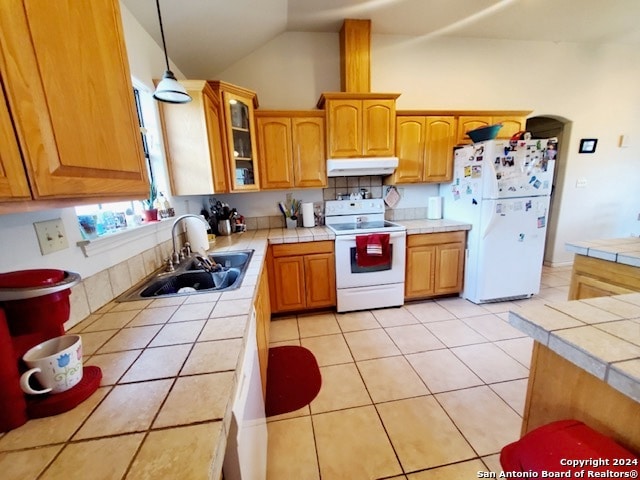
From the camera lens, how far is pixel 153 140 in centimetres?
186

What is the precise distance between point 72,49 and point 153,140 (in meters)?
1.39

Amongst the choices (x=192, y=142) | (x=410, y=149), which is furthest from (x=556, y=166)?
(x=192, y=142)

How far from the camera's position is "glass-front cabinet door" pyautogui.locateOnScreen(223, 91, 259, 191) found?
89.3 inches

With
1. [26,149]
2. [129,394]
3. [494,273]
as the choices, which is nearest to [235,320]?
[129,394]

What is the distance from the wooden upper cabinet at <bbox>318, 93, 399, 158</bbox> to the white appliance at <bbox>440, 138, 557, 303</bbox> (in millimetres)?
855

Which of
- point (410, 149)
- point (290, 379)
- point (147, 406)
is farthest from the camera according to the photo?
point (410, 149)

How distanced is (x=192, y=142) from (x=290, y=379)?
1857mm

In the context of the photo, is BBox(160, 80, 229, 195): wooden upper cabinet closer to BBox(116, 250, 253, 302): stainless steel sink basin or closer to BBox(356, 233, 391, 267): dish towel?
BBox(116, 250, 253, 302): stainless steel sink basin

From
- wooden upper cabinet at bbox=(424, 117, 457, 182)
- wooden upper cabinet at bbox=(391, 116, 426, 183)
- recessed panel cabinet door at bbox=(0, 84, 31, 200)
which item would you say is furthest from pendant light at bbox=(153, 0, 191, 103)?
wooden upper cabinet at bbox=(424, 117, 457, 182)

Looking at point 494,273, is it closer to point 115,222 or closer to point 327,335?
point 327,335

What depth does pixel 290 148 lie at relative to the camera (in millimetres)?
2623

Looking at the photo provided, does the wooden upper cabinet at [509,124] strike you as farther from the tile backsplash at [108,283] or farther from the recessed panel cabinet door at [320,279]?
the tile backsplash at [108,283]

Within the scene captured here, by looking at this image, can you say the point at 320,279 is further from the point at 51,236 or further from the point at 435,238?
the point at 51,236

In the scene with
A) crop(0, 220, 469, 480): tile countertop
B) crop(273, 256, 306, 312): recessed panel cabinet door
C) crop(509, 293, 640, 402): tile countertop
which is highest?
crop(509, 293, 640, 402): tile countertop
